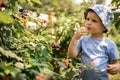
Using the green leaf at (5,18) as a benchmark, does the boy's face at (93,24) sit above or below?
below

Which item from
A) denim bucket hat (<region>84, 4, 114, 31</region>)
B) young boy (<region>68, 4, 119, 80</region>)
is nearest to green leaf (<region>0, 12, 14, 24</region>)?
young boy (<region>68, 4, 119, 80</region>)

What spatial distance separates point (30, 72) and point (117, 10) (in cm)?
251

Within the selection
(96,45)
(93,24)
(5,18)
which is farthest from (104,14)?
(5,18)

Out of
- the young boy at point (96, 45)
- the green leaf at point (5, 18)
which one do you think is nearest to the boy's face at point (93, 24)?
the young boy at point (96, 45)

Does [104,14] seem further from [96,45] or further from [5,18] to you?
[5,18]

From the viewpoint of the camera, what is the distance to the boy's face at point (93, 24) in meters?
3.10

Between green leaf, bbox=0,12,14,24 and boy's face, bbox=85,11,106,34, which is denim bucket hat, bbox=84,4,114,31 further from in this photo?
green leaf, bbox=0,12,14,24

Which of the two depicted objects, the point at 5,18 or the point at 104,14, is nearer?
the point at 5,18

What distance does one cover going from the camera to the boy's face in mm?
3102

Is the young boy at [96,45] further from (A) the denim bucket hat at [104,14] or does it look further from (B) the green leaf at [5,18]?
(B) the green leaf at [5,18]

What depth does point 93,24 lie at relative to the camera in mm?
3111

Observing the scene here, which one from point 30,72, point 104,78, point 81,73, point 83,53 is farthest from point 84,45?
point 30,72

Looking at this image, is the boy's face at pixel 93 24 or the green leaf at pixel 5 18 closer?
the green leaf at pixel 5 18

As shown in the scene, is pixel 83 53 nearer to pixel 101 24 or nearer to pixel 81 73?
pixel 101 24
